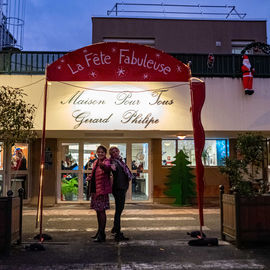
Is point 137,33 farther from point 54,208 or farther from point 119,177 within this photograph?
point 119,177

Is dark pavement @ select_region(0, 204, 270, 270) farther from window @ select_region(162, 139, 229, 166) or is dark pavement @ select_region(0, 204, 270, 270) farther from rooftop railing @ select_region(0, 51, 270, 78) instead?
rooftop railing @ select_region(0, 51, 270, 78)

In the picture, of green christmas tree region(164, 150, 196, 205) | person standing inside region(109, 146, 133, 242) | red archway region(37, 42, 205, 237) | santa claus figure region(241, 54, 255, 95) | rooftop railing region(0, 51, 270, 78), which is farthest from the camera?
green christmas tree region(164, 150, 196, 205)

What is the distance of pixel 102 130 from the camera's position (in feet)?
35.2

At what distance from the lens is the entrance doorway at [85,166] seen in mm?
12820

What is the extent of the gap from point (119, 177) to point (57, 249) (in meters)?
1.79

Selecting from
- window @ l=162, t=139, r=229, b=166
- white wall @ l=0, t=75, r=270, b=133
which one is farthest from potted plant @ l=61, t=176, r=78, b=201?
window @ l=162, t=139, r=229, b=166

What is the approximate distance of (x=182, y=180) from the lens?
39.8ft

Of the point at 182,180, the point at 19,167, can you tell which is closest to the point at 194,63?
the point at 182,180

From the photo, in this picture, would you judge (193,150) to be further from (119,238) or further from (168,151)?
(119,238)

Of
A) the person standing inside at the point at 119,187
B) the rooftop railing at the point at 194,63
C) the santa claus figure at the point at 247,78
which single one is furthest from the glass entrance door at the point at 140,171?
the person standing inside at the point at 119,187

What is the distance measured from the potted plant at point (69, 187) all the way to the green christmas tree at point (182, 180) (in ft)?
12.1

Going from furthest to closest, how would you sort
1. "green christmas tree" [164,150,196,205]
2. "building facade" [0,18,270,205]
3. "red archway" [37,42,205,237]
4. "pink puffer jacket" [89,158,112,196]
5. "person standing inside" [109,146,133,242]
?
"green christmas tree" [164,150,196,205], "building facade" [0,18,270,205], "red archway" [37,42,205,237], "person standing inside" [109,146,133,242], "pink puffer jacket" [89,158,112,196]

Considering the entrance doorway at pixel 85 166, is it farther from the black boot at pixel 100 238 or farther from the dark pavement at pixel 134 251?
the black boot at pixel 100 238

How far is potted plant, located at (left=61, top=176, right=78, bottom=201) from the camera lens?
505 inches
